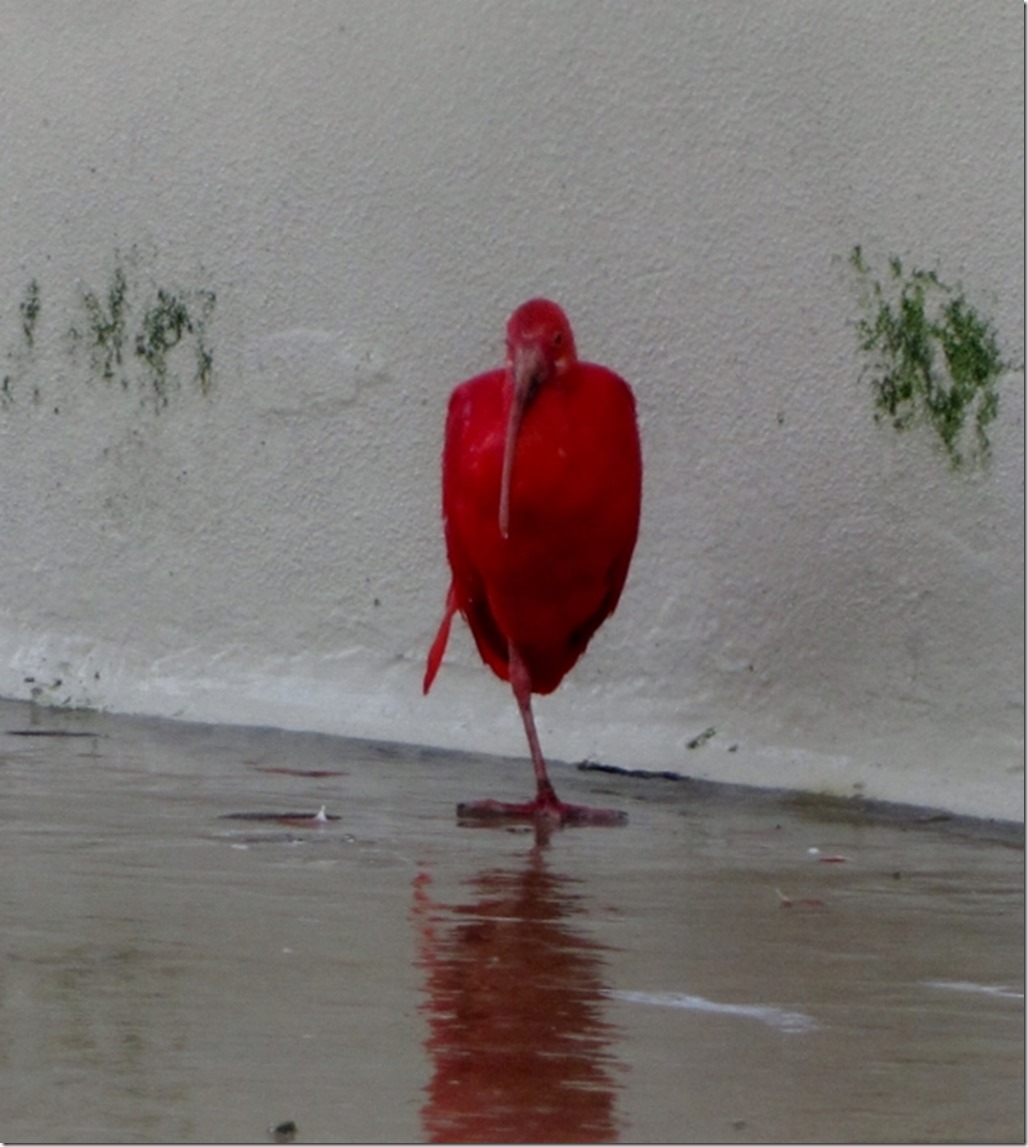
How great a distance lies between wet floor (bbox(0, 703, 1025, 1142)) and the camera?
9.84 feet

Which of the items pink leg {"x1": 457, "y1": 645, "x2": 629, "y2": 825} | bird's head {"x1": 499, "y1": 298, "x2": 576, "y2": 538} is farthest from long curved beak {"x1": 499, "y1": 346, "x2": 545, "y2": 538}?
pink leg {"x1": 457, "y1": 645, "x2": 629, "y2": 825}

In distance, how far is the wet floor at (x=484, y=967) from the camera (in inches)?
118

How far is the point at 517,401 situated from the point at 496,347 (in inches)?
46.9

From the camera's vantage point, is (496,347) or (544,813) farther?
(496,347)

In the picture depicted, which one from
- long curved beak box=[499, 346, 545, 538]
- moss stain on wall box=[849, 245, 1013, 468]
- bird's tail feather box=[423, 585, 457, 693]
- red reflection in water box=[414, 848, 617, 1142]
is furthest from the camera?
bird's tail feather box=[423, 585, 457, 693]

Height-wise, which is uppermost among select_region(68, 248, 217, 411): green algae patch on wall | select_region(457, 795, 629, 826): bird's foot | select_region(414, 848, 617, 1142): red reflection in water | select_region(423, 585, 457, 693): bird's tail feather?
select_region(68, 248, 217, 411): green algae patch on wall

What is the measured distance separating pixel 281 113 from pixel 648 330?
1.25m

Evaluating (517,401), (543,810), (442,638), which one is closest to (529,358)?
(517,401)

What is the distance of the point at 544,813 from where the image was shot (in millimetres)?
5586

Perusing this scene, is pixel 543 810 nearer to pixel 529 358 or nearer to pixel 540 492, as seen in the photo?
pixel 540 492

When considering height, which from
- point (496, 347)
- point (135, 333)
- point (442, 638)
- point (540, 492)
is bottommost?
point (442, 638)

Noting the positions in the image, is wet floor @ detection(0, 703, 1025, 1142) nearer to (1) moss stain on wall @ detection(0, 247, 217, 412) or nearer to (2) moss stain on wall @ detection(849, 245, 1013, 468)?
(2) moss stain on wall @ detection(849, 245, 1013, 468)

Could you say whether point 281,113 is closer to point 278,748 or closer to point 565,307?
point 565,307

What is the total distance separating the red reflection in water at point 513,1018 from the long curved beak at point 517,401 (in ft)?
3.42
